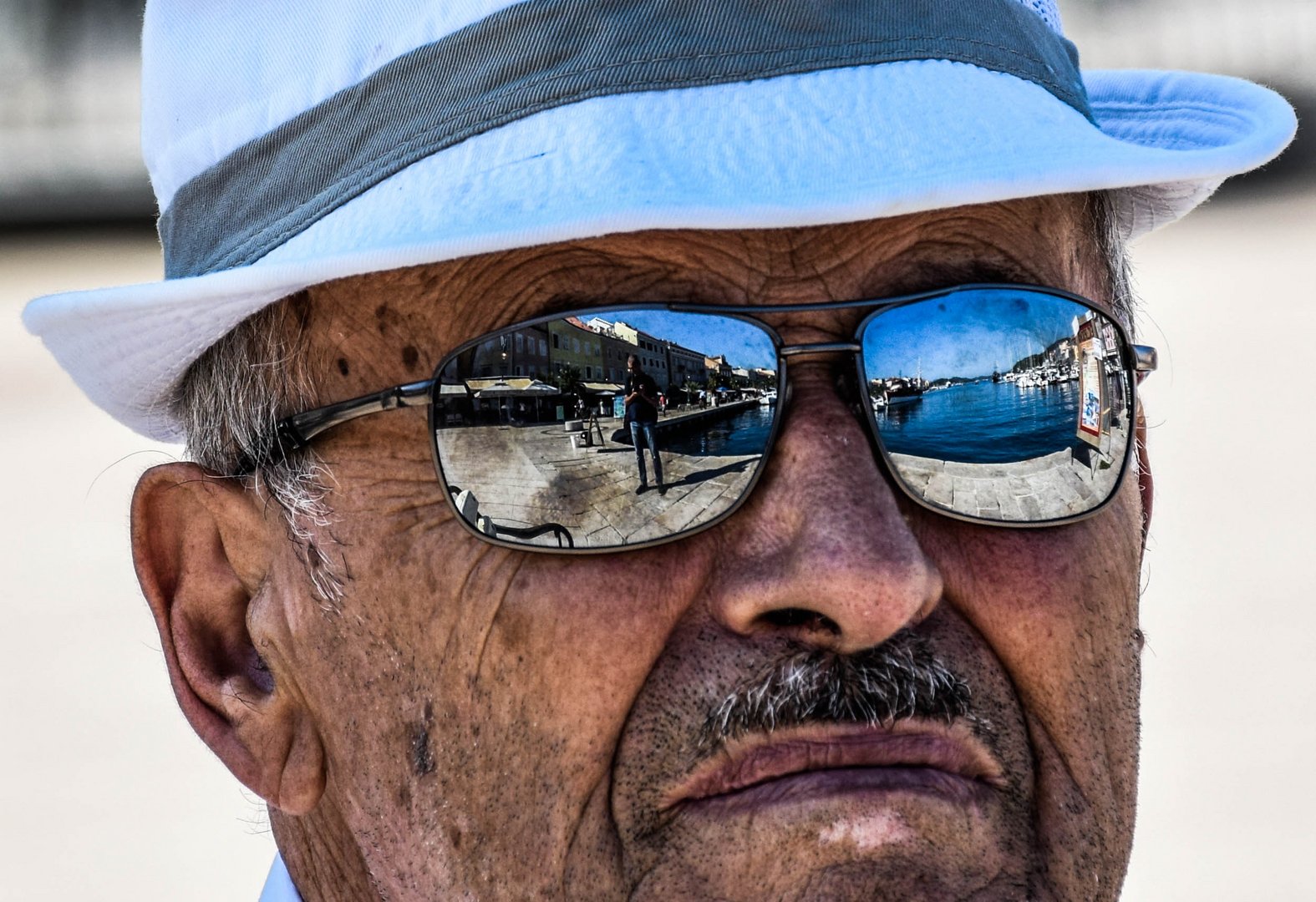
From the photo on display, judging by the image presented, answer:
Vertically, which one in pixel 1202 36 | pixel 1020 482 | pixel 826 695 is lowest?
pixel 826 695

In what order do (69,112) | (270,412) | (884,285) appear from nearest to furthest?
(884,285), (270,412), (69,112)

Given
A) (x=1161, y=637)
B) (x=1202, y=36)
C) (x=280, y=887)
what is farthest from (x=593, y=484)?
(x=1202, y=36)

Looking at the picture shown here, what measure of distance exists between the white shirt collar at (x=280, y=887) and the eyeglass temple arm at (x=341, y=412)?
2.46 feet

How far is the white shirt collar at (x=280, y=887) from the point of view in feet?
7.45

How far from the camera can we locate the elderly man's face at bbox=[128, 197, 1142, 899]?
5.53 ft

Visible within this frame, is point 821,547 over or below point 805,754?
over

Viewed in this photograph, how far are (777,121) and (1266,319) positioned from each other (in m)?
8.49

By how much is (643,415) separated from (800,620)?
0.30 meters

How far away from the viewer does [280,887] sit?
2.32 metres

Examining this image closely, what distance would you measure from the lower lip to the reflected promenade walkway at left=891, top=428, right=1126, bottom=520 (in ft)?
1.07

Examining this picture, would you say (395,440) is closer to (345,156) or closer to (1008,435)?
(345,156)

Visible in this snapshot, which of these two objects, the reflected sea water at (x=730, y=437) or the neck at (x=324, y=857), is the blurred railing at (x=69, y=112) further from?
the reflected sea water at (x=730, y=437)

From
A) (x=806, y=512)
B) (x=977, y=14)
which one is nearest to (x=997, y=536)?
(x=806, y=512)

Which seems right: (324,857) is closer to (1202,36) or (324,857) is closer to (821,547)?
(821,547)
